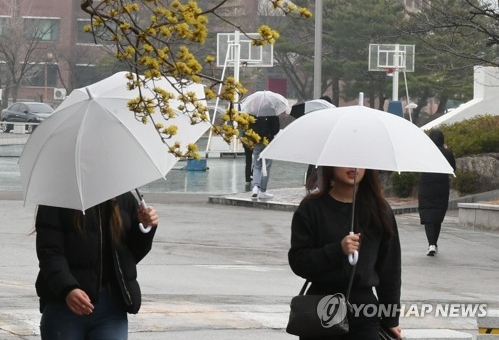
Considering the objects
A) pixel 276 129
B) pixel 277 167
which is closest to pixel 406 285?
pixel 276 129

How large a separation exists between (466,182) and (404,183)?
48.8 inches

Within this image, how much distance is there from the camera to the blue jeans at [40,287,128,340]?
238 inches

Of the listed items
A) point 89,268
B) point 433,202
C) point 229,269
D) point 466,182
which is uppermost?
point 89,268

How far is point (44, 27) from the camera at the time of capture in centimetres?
9150

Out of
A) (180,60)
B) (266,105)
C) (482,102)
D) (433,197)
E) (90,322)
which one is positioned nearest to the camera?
(90,322)

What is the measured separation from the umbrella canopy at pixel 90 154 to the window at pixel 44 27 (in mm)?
78386

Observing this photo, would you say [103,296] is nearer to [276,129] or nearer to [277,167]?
[276,129]

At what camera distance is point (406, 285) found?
563 inches

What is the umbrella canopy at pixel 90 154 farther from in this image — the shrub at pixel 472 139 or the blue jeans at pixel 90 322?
the shrub at pixel 472 139

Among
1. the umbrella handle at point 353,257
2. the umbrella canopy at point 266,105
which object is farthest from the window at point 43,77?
the umbrella handle at point 353,257

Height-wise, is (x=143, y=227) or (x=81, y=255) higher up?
(x=143, y=227)

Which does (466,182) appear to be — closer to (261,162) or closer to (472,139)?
(472,139)

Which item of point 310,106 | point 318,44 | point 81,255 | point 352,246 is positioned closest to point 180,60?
point 81,255

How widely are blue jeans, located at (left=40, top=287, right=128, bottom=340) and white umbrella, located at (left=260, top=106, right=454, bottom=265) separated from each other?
1060 mm
